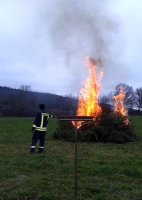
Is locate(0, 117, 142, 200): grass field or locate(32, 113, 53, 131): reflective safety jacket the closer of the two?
locate(0, 117, 142, 200): grass field

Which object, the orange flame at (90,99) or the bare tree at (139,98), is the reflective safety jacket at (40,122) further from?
the bare tree at (139,98)

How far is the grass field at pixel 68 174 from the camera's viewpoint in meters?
9.38

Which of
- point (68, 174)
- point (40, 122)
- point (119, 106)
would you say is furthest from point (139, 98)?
point (68, 174)

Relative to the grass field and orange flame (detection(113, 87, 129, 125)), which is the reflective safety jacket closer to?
the grass field

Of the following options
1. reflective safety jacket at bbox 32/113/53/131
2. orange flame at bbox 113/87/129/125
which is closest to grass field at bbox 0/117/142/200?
reflective safety jacket at bbox 32/113/53/131

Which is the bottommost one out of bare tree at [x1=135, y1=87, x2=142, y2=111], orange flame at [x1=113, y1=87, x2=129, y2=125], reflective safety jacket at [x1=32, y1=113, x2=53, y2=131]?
reflective safety jacket at [x1=32, y1=113, x2=53, y2=131]

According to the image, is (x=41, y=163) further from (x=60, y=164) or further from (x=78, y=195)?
(x=78, y=195)

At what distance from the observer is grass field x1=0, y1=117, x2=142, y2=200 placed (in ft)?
30.8

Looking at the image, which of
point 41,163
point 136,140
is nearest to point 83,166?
point 41,163

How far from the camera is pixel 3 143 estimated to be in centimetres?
1961

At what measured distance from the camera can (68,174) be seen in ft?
37.9

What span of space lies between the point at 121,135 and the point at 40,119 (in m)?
5.52

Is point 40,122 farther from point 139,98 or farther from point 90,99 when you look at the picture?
point 139,98

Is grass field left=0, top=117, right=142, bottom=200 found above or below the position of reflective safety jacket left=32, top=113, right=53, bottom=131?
below
